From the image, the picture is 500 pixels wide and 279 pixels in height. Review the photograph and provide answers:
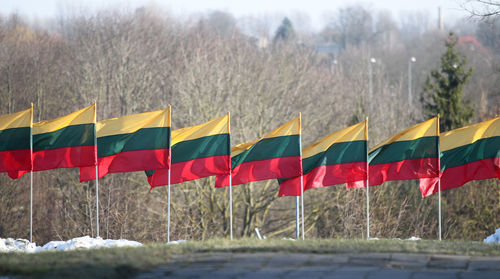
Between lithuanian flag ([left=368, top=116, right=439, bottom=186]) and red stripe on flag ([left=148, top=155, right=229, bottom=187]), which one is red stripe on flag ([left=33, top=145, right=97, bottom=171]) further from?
lithuanian flag ([left=368, top=116, right=439, bottom=186])

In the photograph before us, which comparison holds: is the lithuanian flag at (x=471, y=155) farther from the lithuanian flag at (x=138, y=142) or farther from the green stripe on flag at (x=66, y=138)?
the green stripe on flag at (x=66, y=138)

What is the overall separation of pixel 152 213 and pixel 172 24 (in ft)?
130

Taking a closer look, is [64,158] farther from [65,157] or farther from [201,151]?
[201,151]

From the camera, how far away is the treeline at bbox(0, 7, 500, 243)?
1355 inches

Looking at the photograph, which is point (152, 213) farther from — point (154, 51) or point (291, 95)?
point (154, 51)

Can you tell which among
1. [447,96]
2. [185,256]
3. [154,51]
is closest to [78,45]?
[154,51]

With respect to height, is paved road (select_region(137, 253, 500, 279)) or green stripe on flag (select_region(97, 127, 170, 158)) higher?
green stripe on flag (select_region(97, 127, 170, 158))

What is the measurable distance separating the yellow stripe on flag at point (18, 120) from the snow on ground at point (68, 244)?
9.61 feet

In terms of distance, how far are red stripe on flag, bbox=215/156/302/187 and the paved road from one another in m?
7.22

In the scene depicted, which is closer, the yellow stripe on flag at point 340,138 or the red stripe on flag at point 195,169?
the red stripe on flag at point 195,169

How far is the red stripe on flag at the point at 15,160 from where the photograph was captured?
1969cm

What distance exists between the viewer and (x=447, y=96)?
135 ft

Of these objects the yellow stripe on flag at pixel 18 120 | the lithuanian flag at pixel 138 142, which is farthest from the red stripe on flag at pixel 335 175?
the yellow stripe on flag at pixel 18 120

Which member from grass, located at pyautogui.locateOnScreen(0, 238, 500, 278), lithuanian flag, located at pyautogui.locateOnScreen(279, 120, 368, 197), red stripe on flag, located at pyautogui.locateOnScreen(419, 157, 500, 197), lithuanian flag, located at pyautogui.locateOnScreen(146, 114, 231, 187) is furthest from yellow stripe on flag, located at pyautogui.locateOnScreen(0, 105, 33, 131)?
red stripe on flag, located at pyautogui.locateOnScreen(419, 157, 500, 197)
